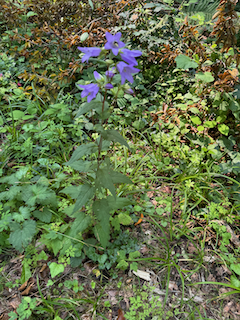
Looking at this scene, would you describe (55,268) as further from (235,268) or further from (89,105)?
(235,268)

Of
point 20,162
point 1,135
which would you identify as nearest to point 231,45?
point 20,162

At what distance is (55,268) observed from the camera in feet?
4.85

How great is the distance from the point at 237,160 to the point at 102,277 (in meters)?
1.72

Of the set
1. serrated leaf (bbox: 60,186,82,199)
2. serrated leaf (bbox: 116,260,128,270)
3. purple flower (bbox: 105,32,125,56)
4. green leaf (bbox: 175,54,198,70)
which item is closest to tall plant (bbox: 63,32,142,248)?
purple flower (bbox: 105,32,125,56)

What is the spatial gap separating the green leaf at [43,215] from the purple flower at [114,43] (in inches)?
53.9

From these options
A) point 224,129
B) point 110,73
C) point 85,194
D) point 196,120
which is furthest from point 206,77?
point 85,194

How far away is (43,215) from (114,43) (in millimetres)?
1418

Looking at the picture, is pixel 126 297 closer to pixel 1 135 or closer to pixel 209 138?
pixel 209 138

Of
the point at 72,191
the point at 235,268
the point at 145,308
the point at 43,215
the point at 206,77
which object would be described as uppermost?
the point at 206,77

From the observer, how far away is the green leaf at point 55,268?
1457mm

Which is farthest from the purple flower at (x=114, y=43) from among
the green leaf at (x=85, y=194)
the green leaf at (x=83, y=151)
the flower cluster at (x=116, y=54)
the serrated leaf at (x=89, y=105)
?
the green leaf at (x=85, y=194)

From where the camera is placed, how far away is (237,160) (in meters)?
2.05

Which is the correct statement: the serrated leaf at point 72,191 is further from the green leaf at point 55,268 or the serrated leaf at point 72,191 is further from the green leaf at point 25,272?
the green leaf at point 25,272

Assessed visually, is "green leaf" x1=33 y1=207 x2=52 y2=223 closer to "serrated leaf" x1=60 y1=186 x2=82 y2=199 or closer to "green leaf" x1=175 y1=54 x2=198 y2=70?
"serrated leaf" x1=60 y1=186 x2=82 y2=199
